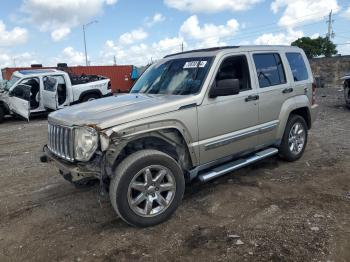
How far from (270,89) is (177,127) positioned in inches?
76.7

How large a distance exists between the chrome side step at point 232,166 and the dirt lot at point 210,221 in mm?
357

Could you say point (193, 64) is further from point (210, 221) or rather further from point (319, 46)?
point (319, 46)

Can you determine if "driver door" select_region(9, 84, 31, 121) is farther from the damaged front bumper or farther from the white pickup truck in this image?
the damaged front bumper

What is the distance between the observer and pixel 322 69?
2745cm

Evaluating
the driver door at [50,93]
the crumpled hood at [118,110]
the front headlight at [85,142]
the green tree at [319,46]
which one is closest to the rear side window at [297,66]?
the crumpled hood at [118,110]

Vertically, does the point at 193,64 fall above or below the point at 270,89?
above

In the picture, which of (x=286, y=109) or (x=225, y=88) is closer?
(x=225, y=88)

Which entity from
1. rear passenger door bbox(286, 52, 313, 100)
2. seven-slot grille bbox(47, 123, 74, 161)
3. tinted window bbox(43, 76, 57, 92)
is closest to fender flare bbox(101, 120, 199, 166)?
seven-slot grille bbox(47, 123, 74, 161)

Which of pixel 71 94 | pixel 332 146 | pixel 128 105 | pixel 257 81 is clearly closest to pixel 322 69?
pixel 71 94

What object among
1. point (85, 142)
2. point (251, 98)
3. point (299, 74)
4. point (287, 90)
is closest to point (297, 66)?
point (299, 74)

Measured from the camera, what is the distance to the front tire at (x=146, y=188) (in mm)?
3740

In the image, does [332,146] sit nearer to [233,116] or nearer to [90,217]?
[233,116]

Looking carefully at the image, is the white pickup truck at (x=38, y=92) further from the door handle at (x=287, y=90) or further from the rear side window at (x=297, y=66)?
the door handle at (x=287, y=90)

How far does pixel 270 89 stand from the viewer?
5.40m
